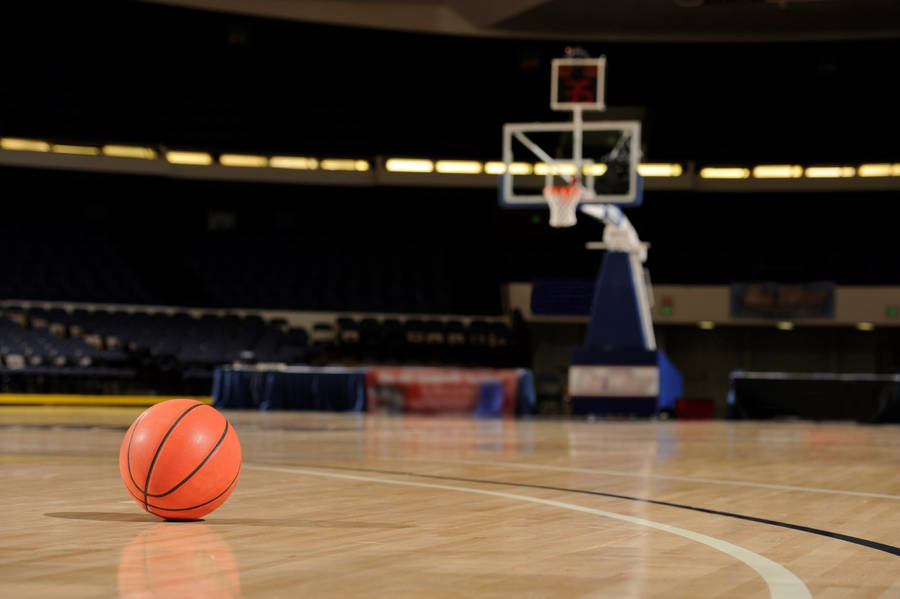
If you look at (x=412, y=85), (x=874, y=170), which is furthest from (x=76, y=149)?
(x=874, y=170)

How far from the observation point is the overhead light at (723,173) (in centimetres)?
3419

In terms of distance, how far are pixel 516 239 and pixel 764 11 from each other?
963 cm

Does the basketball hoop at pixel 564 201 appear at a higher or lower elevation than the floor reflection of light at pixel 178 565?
higher

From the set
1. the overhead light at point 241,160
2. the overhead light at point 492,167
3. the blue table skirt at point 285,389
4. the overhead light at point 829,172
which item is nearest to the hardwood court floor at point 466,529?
the blue table skirt at point 285,389

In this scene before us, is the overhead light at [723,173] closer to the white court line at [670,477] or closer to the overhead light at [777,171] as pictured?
the overhead light at [777,171]

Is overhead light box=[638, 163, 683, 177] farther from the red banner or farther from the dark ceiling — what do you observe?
the red banner

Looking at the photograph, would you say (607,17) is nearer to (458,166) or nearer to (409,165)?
(458,166)

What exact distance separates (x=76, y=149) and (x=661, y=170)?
53.7ft

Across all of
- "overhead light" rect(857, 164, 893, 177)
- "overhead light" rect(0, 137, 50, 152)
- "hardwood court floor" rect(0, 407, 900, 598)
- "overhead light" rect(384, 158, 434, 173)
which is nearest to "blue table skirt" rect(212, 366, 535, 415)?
"hardwood court floor" rect(0, 407, 900, 598)

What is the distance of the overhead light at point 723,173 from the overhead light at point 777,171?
1.03ft

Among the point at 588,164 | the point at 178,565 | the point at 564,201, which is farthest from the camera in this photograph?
the point at 588,164

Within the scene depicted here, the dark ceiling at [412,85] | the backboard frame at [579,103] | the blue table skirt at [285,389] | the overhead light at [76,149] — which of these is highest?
the dark ceiling at [412,85]

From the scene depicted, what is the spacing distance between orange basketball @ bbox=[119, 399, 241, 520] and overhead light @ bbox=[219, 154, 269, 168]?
2909 centimetres

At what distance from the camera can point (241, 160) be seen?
110 ft
